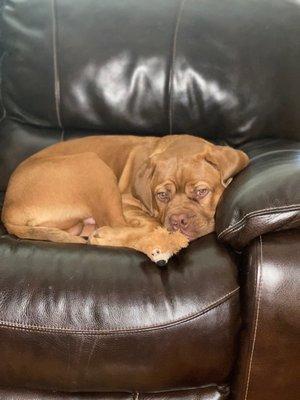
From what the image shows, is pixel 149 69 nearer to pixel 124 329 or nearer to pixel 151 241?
pixel 151 241

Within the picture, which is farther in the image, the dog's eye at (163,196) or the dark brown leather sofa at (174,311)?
the dog's eye at (163,196)

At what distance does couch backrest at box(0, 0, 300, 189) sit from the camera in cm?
240

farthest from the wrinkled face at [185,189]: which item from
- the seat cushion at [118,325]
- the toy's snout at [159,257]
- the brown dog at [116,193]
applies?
the seat cushion at [118,325]

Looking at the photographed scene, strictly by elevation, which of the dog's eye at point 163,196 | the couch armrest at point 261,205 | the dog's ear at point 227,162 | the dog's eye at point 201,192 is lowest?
the dog's eye at point 163,196

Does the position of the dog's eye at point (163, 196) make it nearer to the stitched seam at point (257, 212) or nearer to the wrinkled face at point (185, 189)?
the wrinkled face at point (185, 189)

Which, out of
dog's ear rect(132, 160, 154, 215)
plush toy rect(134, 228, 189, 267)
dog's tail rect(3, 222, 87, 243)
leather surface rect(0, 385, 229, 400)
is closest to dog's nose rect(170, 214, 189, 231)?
plush toy rect(134, 228, 189, 267)

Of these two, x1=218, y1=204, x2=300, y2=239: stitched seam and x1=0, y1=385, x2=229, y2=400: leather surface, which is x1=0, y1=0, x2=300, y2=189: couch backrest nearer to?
x1=218, y1=204, x2=300, y2=239: stitched seam

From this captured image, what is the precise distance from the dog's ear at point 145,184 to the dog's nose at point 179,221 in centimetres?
21

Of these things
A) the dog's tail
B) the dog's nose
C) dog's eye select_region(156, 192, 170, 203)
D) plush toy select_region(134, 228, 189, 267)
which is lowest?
the dog's tail

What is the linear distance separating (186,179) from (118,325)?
2.63 feet

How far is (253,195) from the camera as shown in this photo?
1.66 m

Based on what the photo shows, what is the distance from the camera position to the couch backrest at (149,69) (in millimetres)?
2402

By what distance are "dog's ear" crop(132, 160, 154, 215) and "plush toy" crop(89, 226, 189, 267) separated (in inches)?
10.1

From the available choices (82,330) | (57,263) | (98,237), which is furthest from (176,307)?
(98,237)
